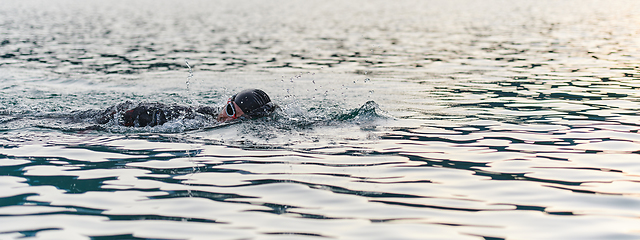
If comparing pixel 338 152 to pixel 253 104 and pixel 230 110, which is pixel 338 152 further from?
pixel 230 110

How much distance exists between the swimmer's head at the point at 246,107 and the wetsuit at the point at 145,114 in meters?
0.43

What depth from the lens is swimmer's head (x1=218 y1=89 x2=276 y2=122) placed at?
9.66 metres

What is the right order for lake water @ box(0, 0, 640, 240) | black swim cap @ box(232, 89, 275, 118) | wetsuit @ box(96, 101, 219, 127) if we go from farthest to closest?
black swim cap @ box(232, 89, 275, 118)
wetsuit @ box(96, 101, 219, 127)
lake water @ box(0, 0, 640, 240)

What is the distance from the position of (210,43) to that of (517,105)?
1704cm

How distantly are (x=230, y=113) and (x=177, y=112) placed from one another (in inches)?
34.8

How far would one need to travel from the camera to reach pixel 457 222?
5133mm

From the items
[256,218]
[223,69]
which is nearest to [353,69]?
[223,69]

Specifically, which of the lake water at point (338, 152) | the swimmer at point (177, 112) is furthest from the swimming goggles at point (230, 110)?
the lake water at point (338, 152)

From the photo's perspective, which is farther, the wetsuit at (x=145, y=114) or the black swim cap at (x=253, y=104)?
the black swim cap at (x=253, y=104)

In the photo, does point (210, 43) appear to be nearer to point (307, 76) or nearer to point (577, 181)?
point (307, 76)

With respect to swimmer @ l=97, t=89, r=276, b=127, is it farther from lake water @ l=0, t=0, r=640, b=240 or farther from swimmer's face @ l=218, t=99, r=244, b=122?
lake water @ l=0, t=0, r=640, b=240

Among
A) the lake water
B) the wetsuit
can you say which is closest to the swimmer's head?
the lake water

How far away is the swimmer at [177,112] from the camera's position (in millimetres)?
9461

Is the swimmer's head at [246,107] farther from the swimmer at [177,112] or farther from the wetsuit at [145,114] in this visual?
the wetsuit at [145,114]
